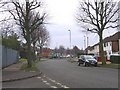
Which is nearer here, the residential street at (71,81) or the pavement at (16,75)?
the residential street at (71,81)

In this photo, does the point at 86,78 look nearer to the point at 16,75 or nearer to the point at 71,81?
the point at 71,81

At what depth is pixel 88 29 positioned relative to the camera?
173 feet

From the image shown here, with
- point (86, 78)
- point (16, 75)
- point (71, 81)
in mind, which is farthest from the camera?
point (16, 75)

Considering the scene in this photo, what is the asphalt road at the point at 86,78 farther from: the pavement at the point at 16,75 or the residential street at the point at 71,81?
the pavement at the point at 16,75

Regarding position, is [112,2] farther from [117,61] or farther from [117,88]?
[117,88]

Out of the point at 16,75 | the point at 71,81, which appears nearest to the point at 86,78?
the point at 71,81

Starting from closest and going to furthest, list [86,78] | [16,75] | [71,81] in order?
[71,81] → [86,78] → [16,75]

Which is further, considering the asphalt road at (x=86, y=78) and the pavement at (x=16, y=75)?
the pavement at (x=16, y=75)

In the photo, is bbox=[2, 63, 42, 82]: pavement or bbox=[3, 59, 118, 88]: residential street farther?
bbox=[2, 63, 42, 82]: pavement

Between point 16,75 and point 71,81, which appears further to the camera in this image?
point 16,75

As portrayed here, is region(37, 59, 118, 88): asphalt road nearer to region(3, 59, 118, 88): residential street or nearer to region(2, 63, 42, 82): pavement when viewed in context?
region(3, 59, 118, 88): residential street

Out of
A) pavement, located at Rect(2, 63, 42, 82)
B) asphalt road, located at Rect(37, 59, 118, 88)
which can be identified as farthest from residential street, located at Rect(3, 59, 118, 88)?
pavement, located at Rect(2, 63, 42, 82)

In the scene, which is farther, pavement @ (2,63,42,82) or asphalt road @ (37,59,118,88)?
pavement @ (2,63,42,82)

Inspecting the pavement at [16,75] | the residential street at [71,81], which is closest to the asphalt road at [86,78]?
the residential street at [71,81]
